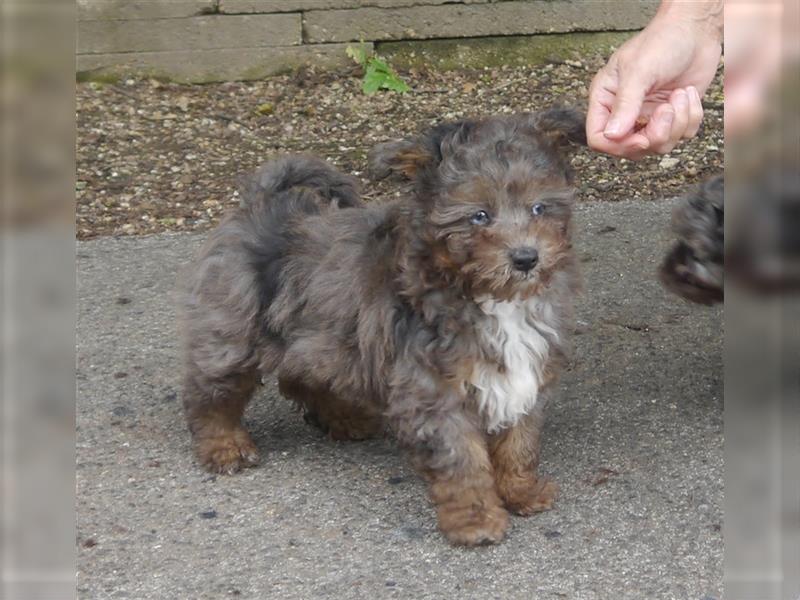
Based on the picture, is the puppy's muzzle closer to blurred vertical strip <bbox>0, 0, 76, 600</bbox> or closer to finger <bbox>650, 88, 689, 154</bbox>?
finger <bbox>650, 88, 689, 154</bbox>

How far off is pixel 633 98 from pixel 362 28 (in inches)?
192

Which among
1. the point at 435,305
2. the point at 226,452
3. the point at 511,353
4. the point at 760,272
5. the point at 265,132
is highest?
the point at 760,272

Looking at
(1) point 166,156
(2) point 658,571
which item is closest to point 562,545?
(2) point 658,571

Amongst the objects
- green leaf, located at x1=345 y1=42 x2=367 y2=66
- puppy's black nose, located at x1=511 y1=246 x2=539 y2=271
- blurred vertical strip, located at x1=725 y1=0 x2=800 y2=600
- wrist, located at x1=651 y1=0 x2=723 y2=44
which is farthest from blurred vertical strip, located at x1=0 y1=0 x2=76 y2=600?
green leaf, located at x1=345 y1=42 x2=367 y2=66

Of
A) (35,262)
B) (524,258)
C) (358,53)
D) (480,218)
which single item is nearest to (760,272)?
(35,262)

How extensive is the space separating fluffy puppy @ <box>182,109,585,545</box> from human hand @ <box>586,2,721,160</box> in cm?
17

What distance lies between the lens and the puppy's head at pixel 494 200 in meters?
3.58

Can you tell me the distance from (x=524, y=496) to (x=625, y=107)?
134cm

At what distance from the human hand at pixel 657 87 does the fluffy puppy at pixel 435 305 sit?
167 mm

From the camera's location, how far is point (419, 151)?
379 cm

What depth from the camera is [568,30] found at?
8406mm

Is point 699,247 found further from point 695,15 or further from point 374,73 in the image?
point 374,73

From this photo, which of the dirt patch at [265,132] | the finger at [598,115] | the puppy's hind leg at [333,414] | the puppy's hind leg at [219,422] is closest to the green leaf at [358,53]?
the dirt patch at [265,132]

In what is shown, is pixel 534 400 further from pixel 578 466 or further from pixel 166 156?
pixel 166 156
